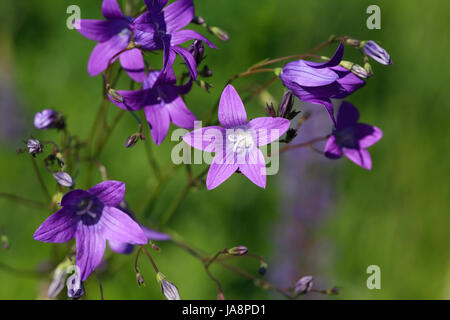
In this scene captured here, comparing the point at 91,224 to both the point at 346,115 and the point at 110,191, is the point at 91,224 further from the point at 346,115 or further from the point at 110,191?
the point at 346,115

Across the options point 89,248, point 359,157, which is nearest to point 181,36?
point 89,248

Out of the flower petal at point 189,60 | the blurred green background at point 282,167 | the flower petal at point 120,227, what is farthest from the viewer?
the blurred green background at point 282,167

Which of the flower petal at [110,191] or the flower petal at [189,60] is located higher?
the flower petal at [189,60]

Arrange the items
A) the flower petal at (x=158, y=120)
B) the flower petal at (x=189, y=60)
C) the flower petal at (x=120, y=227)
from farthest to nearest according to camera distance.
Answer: the flower petal at (x=158, y=120)
the flower petal at (x=120, y=227)
the flower petal at (x=189, y=60)

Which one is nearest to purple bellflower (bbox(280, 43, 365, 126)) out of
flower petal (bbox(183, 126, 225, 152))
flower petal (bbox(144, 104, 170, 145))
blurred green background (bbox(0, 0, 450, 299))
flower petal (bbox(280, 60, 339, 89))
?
flower petal (bbox(280, 60, 339, 89))

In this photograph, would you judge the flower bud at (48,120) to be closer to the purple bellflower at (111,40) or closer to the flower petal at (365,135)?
the purple bellflower at (111,40)

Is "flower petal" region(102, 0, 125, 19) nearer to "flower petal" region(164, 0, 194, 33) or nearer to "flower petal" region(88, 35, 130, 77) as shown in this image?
"flower petal" region(88, 35, 130, 77)

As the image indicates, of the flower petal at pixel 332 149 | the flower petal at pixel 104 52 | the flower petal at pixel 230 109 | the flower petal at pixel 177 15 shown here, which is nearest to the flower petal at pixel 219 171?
the flower petal at pixel 230 109
